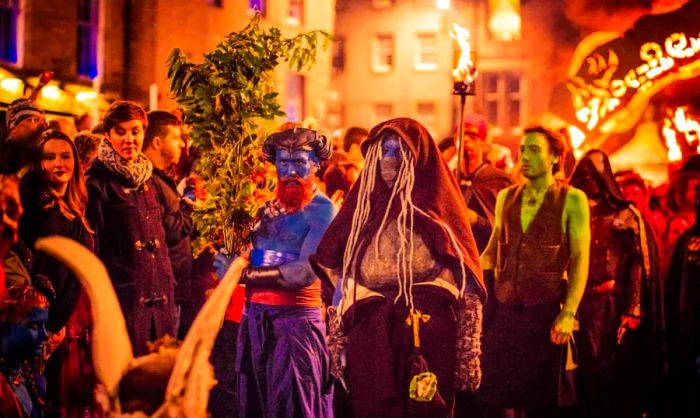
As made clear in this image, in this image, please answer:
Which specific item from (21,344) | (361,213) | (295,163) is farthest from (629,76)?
(21,344)

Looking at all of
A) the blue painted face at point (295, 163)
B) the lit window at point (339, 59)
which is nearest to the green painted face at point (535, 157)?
the blue painted face at point (295, 163)

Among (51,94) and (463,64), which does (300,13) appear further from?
(463,64)

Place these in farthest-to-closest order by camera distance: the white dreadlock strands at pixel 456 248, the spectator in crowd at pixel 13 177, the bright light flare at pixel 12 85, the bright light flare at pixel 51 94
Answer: the bright light flare at pixel 51 94, the bright light flare at pixel 12 85, the white dreadlock strands at pixel 456 248, the spectator in crowd at pixel 13 177

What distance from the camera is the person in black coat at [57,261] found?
264 inches

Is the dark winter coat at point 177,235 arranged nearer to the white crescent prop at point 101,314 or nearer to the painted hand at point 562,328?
the white crescent prop at point 101,314

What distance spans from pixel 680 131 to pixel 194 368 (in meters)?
6.83

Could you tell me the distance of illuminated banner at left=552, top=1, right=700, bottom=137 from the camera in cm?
1079

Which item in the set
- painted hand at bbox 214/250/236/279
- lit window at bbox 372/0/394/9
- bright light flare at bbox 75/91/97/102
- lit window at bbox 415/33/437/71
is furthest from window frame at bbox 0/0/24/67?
lit window at bbox 415/33/437/71

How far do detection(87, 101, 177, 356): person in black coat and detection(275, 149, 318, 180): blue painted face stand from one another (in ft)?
3.35

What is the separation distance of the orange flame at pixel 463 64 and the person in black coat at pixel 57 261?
128 inches

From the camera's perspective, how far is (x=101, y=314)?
248 inches

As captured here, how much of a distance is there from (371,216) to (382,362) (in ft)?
2.84

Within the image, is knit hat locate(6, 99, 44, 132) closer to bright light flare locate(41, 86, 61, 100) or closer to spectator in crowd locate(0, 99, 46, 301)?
spectator in crowd locate(0, 99, 46, 301)

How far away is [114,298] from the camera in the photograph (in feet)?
20.9
